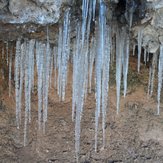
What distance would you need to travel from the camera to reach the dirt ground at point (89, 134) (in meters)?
5.91

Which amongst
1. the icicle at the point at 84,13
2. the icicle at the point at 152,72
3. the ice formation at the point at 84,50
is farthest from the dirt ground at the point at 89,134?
the icicle at the point at 84,13

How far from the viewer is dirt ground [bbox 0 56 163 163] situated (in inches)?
233

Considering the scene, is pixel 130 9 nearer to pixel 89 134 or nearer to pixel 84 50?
pixel 84 50

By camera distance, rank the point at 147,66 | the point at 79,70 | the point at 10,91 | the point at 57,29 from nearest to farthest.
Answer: the point at 57,29 → the point at 79,70 → the point at 147,66 → the point at 10,91

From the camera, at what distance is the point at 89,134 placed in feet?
19.7

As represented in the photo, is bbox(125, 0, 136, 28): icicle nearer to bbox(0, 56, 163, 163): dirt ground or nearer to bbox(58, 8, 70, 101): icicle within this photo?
bbox(58, 8, 70, 101): icicle

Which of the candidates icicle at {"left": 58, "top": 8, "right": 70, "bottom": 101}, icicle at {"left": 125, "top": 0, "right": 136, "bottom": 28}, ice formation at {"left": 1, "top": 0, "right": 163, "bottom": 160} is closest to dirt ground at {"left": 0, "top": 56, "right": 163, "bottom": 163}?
ice formation at {"left": 1, "top": 0, "right": 163, "bottom": 160}

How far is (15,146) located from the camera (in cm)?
593

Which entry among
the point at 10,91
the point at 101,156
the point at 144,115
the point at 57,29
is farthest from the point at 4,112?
the point at 57,29

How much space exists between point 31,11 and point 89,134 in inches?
112

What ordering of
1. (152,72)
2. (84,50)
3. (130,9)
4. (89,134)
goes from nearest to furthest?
(130,9), (84,50), (152,72), (89,134)

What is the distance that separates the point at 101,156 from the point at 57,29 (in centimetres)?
252

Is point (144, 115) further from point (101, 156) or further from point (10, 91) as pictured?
point (10, 91)

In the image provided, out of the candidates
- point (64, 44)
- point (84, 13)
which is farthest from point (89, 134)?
point (84, 13)
